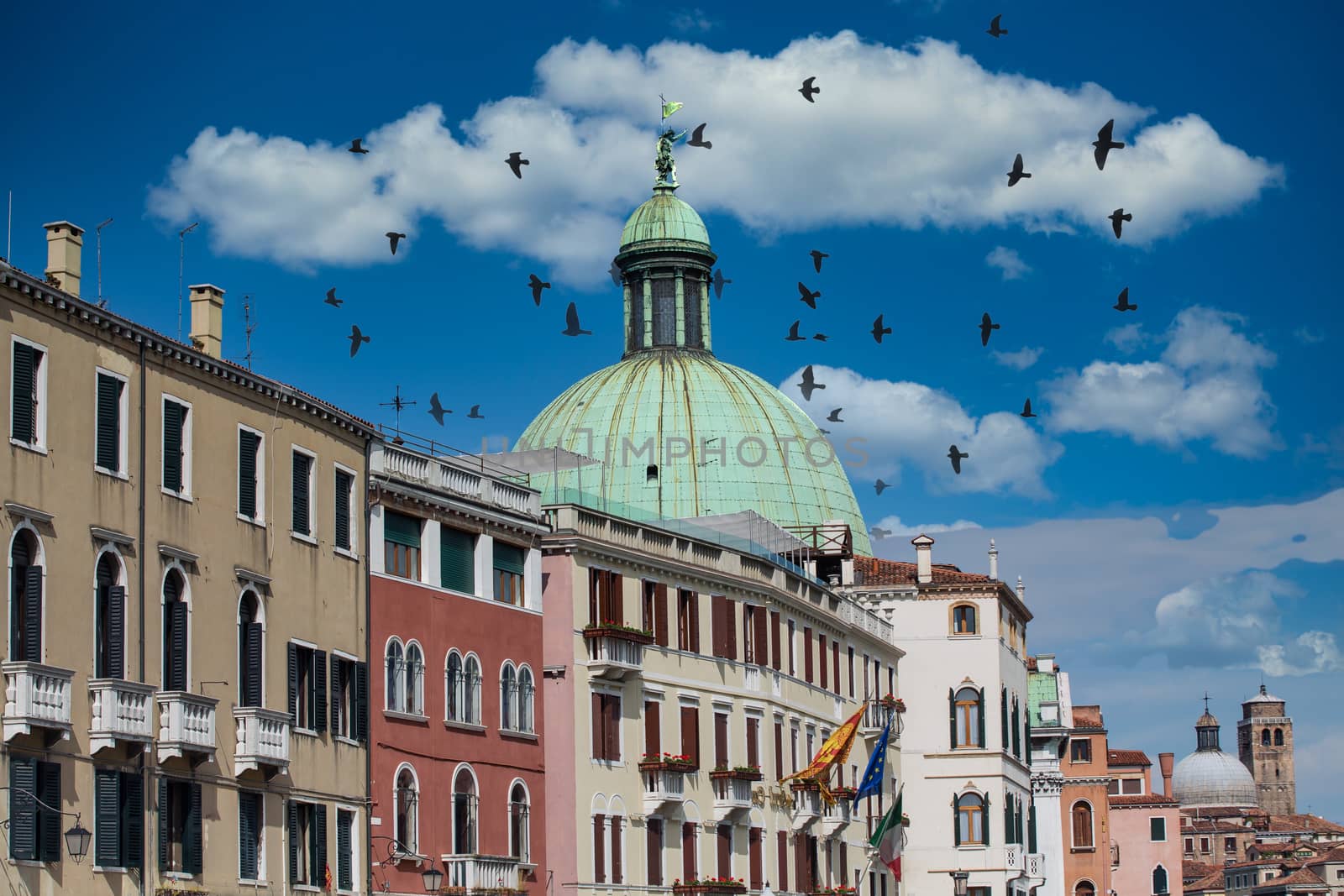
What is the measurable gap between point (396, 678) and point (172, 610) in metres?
8.90

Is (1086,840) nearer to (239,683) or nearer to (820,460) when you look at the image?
(820,460)

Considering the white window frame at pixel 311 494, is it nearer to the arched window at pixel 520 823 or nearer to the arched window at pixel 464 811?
the arched window at pixel 464 811

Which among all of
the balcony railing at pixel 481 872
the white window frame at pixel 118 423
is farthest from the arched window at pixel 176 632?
the balcony railing at pixel 481 872

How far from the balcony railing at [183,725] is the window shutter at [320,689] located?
4850mm

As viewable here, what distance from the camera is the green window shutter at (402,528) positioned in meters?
51.2

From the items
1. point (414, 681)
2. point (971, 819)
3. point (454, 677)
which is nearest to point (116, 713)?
point (414, 681)

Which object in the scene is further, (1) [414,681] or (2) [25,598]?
(1) [414,681]

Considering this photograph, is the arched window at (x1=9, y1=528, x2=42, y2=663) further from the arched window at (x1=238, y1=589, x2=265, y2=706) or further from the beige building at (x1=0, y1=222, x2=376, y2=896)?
the arched window at (x1=238, y1=589, x2=265, y2=706)

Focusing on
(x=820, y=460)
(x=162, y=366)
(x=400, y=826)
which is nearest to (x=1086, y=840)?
(x=820, y=460)

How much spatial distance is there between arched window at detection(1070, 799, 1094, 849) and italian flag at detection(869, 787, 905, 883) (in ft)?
128

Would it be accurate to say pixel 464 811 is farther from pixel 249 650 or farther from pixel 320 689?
pixel 249 650

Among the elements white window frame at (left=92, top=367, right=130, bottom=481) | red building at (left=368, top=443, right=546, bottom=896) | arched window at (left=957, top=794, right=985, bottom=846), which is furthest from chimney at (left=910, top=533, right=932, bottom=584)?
white window frame at (left=92, top=367, right=130, bottom=481)

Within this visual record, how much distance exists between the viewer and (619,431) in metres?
91.2

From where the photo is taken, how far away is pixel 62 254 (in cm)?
4256
